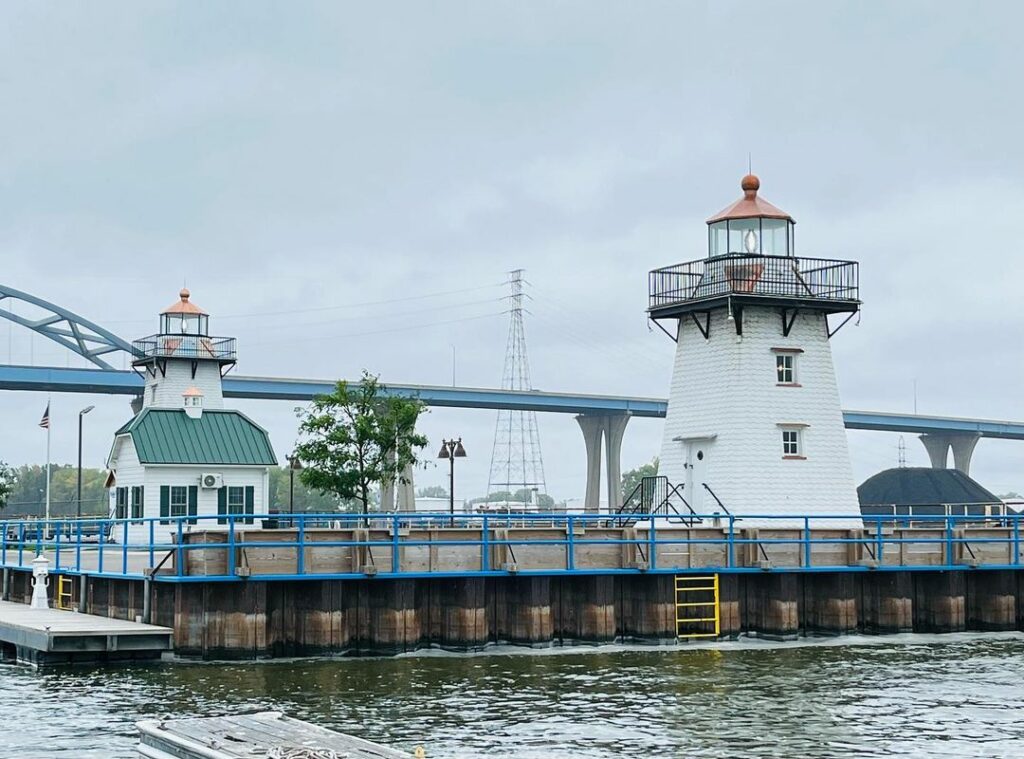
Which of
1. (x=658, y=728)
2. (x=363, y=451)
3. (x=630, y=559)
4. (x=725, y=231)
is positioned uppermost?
(x=725, y=231)

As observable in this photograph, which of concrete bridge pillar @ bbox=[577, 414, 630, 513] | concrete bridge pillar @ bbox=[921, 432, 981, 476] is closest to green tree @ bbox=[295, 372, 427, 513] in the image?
concrete bridge pillar @ bbox=[577, 414, 630, 513]

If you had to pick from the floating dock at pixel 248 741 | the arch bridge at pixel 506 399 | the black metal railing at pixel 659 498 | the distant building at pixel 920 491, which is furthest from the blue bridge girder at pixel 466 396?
the floating dock at pixel 248 741

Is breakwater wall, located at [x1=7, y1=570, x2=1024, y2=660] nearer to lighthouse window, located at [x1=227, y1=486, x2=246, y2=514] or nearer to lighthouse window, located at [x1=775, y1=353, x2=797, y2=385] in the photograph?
lighthouse window, located at [x1=775, y1=353, x2=797, y2=385]

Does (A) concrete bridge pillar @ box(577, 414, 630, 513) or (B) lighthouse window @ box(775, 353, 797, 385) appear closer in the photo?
(B) lighthouse window @ box(775, 353, 797, 385)

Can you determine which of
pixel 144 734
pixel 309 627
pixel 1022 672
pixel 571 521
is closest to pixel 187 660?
pixel 309 627

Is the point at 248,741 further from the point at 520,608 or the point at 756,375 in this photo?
the point at 756,375

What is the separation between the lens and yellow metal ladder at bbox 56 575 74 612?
37.3m

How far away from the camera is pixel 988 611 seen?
3800cm

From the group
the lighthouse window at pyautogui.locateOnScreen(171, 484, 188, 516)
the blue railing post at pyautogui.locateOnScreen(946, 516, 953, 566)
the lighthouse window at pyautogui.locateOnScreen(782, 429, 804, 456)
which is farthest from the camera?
the lighthouse window at pyautogui.locateOnScreen(171, 484, 188, 516)

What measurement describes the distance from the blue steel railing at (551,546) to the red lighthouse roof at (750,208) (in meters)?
8.64

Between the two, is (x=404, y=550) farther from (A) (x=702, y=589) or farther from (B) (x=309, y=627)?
(A) (x=702, y=589)

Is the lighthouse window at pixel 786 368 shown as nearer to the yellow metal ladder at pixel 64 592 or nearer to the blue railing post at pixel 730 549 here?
the blue railing post at pixel 730 549

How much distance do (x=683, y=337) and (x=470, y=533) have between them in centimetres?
1295

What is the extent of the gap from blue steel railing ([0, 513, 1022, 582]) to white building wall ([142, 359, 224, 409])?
67.3 ft
